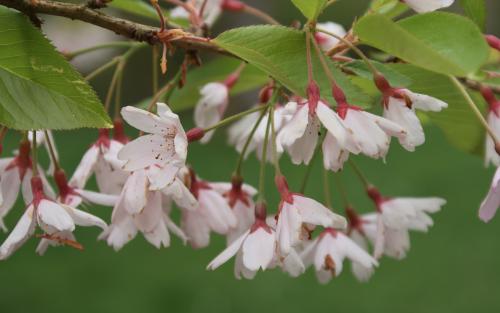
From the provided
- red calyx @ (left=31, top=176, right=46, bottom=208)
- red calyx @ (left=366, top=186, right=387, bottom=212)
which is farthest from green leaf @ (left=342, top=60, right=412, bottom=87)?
red calyx @ (left=31, top=176, right=46, bottom=208)

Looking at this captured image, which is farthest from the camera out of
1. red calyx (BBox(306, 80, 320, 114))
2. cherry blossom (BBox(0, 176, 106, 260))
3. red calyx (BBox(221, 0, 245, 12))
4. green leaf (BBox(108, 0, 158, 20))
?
red calyx (BBox(221, 0, 245, 12))

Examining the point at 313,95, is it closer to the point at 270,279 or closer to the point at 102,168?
the point at 102,168

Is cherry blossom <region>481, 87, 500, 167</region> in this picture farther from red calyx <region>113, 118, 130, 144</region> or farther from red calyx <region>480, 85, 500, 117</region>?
red calyx <region>113, 118, 130, 144</region>

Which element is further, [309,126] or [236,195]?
[236,195]

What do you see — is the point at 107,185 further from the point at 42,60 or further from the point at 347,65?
the point at 347,65

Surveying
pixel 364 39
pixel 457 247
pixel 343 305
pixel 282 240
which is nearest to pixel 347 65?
pixel 364 39

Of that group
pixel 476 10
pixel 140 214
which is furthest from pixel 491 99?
pixel 140 214
